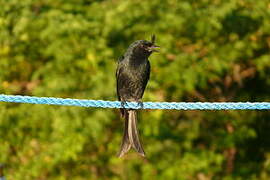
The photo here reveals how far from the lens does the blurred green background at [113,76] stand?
554cm

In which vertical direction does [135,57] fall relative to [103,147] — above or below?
above

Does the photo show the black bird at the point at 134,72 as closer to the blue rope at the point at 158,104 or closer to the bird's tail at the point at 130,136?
the bird's tail at the point at 130,136

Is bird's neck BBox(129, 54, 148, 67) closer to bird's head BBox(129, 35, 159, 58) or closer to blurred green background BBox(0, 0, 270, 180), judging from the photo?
bird's head BBox(129, 35, 159, 58)

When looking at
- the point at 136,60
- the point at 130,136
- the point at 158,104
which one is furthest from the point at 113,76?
the point at 158,104

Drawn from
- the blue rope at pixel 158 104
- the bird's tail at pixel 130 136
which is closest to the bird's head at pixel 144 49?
the bird's tail at pixel 130 136

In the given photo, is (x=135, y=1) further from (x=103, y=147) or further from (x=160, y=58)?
(x=103, y=147)

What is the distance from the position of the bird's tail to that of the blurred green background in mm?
1083

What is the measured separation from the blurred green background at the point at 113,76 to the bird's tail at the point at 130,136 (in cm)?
108

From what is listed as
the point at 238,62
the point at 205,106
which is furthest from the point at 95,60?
the point at 205,106

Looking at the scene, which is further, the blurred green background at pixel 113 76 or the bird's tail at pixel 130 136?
the blurred green background at pixel 113 76

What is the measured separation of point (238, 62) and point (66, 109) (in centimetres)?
184

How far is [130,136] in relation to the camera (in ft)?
13.3

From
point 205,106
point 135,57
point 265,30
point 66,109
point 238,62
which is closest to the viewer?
point 205,106

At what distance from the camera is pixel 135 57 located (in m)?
4.36
